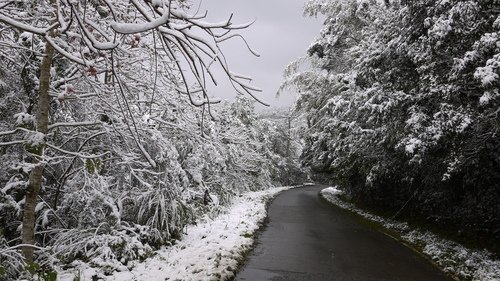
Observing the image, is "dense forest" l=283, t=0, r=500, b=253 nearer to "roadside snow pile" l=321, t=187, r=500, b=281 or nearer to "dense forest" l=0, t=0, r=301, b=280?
"roadside snow pile" l=321, t=187, r=500, b=281

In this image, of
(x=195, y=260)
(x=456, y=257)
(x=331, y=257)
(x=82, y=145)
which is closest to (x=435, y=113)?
(x=456, y=257)

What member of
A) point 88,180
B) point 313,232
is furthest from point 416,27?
point 88,180

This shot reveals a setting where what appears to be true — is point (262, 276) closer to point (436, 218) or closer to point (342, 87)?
point (436, 218)

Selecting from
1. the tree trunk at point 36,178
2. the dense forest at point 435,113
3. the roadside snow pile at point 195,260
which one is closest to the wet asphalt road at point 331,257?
the roadside snow pile at point 195,260

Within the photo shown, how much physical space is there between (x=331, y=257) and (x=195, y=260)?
3189 millimetres

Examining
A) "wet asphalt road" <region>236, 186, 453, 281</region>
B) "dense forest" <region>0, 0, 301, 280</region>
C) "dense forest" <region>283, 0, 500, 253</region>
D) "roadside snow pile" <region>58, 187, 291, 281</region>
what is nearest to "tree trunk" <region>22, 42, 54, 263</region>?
"dense forest" <region>0, 0, 301, 280</region>

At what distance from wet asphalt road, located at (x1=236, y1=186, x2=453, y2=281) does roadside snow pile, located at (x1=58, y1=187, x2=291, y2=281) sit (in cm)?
35

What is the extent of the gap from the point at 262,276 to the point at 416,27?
693cm

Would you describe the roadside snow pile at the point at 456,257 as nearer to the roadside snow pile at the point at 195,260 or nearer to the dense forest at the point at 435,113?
the dense forest at the point at 435,113

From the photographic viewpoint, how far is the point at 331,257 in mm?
8703

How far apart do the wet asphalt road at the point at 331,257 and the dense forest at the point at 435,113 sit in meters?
1.86

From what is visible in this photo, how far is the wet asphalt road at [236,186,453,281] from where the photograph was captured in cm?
733

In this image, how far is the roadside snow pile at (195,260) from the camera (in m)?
6.25

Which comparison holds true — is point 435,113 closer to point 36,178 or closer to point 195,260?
point 195,260
